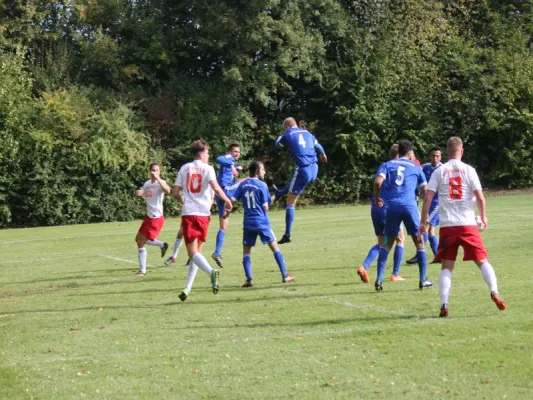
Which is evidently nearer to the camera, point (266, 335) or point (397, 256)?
point (266, 335)

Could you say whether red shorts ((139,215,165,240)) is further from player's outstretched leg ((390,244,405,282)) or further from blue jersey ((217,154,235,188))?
player's outstretched leg ((390,244,405,282))

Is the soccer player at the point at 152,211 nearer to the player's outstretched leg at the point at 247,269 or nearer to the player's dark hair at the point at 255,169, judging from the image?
the player's dark hair at the point at 255,169

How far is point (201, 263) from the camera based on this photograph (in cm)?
1179

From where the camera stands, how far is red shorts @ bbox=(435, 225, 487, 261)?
9.77 m

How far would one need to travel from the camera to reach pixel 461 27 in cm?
4075

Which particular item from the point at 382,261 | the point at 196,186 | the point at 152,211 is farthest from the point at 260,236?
the point at 152,211

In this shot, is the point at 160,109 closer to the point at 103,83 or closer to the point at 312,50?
the point at 103,83

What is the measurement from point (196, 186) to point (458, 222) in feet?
A: 12.7

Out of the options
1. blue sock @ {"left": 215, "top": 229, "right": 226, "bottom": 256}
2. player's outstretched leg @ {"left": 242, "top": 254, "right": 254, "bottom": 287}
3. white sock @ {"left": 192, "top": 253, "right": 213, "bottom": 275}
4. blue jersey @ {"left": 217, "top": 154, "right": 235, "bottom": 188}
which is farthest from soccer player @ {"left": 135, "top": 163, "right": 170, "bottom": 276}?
white sock @ {"left": 192, "top": 253, "right": 213, "bottom": 275}

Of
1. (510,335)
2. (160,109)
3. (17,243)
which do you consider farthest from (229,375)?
(160,109)

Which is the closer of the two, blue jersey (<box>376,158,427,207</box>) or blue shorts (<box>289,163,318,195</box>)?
blue jersey (<box>376,158,427,207</box>)

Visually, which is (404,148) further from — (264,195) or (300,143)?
(300,143)

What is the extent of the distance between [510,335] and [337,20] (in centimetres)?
2982

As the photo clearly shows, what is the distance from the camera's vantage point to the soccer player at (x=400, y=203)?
1207 cm
